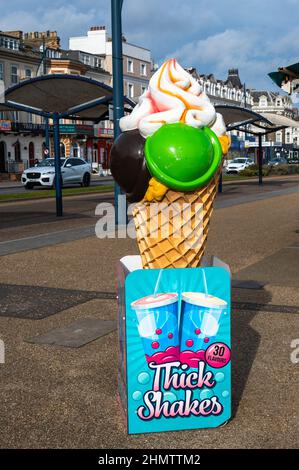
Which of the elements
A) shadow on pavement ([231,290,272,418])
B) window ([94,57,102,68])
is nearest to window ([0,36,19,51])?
window ([94,57,102,68])

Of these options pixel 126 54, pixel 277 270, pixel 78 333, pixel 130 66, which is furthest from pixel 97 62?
pixel 78 333

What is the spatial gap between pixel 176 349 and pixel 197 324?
184mm

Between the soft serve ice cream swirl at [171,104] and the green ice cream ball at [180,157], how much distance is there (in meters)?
0.09

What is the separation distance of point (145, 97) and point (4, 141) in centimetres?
4717

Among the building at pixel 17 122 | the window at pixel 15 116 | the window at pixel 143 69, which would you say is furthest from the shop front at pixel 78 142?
the window at pixel 143 69

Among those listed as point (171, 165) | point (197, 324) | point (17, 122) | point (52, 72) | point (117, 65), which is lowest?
point (197, 324)

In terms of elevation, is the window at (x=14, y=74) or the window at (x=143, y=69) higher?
the window at (x=143, y=69)

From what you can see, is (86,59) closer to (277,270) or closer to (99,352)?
(277,270)

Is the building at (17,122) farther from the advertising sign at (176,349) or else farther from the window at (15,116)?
the advertising sign at (176,349)

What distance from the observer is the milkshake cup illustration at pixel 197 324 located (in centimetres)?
332

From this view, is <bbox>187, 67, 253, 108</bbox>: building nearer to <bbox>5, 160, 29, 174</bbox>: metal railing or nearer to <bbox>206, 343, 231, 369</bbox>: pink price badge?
<bbox>5, 160, 29, 174</bbox>: metal railing

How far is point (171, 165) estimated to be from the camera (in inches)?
130

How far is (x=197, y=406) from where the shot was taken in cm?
336
